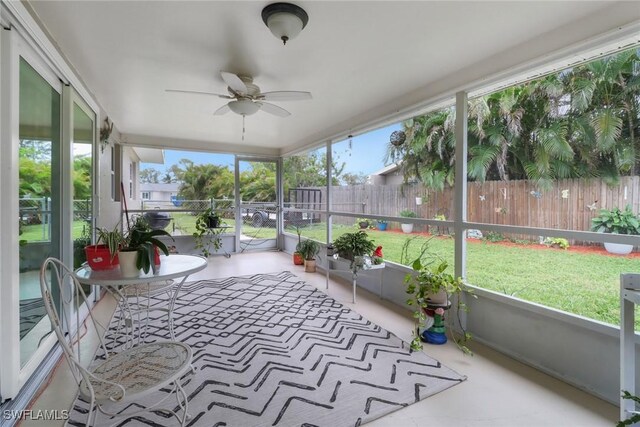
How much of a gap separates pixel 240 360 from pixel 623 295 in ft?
7.22

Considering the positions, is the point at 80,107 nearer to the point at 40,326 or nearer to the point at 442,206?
the point at 40,326

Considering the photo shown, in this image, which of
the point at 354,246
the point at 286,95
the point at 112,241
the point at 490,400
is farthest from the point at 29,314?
the point at 490,400

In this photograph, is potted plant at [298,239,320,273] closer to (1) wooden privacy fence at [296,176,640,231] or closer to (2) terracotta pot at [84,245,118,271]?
(1) wooden privacy fence at [296,176,640,231]

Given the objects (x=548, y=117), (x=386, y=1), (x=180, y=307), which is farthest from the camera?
(x=180, y=307)

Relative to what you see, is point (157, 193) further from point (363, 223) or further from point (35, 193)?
point (363, 223)

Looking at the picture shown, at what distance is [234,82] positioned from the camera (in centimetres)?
242

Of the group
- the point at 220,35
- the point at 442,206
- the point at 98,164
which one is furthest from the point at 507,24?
the point at 98,164

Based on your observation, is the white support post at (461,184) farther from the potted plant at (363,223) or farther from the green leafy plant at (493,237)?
the potted plant at (363,223)

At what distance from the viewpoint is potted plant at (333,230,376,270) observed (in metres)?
3.34

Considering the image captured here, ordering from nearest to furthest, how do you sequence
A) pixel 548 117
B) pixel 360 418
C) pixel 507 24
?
pixel 360 418 → pixel 507 24 → pixel 548 117

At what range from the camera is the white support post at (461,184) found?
2627 mm

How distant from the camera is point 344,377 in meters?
1.93

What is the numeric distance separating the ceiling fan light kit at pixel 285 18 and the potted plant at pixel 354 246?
215cm

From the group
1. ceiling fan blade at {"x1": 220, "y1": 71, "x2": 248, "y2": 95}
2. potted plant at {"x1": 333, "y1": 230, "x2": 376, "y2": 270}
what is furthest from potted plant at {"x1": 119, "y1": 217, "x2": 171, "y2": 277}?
potted plant at {"x1": 333, "y1": 230, "x2": 376, "y2": 270}
